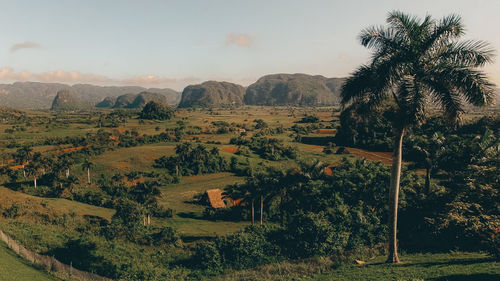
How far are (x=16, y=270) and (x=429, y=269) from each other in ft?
81.9

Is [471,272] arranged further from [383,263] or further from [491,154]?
[491,154]

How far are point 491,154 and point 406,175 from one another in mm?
7563

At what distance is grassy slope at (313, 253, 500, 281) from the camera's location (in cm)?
1402

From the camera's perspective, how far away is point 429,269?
15.2m

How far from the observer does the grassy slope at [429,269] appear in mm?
14023

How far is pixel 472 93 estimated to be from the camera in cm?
1296

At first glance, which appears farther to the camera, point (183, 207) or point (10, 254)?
point (183, 207)

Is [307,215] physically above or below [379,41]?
below

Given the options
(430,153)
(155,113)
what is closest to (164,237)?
(430,153)

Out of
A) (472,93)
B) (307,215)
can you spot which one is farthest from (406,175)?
(472,93)

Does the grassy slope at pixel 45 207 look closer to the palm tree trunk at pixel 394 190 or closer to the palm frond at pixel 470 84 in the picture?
the palm tree trunk at pixel 394 190

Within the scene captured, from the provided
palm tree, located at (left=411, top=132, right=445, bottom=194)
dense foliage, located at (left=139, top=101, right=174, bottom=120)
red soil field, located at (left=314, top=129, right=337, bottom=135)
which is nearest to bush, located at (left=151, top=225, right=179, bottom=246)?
palm tree, located at (left=411, top=132, right=445, bottom=194)

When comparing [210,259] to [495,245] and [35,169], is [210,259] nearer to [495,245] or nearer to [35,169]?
[495,245]

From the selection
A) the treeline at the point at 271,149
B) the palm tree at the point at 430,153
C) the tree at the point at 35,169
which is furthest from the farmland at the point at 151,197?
the palm tree at the point at 430,153
